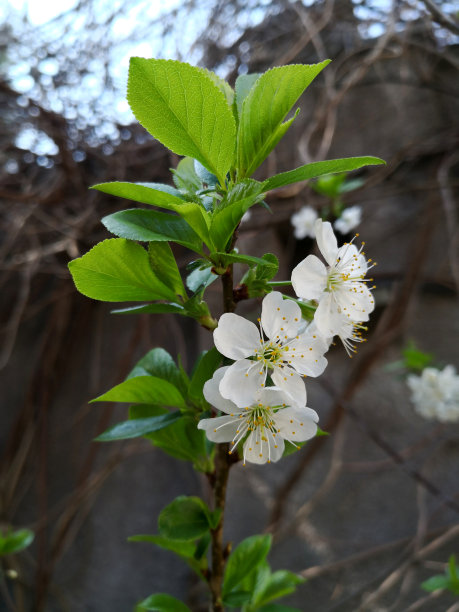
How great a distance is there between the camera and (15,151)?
5.70 ft

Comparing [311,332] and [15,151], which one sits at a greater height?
[311,332]

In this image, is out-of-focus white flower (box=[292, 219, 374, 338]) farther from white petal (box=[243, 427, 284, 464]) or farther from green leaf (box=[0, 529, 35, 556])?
green leaf (box=[0, 529, 35, 556])

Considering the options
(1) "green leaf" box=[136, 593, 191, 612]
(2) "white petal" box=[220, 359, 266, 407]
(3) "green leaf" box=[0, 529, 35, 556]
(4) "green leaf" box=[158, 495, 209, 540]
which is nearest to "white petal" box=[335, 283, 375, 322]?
(2) "white petal" box=[220, 359, 266, 407]

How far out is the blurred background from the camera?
1504mm

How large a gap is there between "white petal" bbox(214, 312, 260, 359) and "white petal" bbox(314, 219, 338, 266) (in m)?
0.09

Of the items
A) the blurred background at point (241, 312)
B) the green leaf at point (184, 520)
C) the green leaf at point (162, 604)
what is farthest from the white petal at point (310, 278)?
the blurred background at point (241, 312)

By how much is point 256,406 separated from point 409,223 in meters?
1.57

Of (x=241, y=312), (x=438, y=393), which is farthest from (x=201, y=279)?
(x=241, y=312)

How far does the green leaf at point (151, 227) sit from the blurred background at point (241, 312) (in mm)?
1122

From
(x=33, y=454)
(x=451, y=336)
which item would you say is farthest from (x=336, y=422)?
(x=33, y=454)

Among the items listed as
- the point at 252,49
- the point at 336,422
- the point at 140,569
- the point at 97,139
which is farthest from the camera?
the point at 252,49

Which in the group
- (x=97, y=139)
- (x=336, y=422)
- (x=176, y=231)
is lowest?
(x=336, y=422)

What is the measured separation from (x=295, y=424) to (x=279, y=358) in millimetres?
52

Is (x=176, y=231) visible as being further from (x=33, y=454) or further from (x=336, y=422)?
(x=33, y=454)
